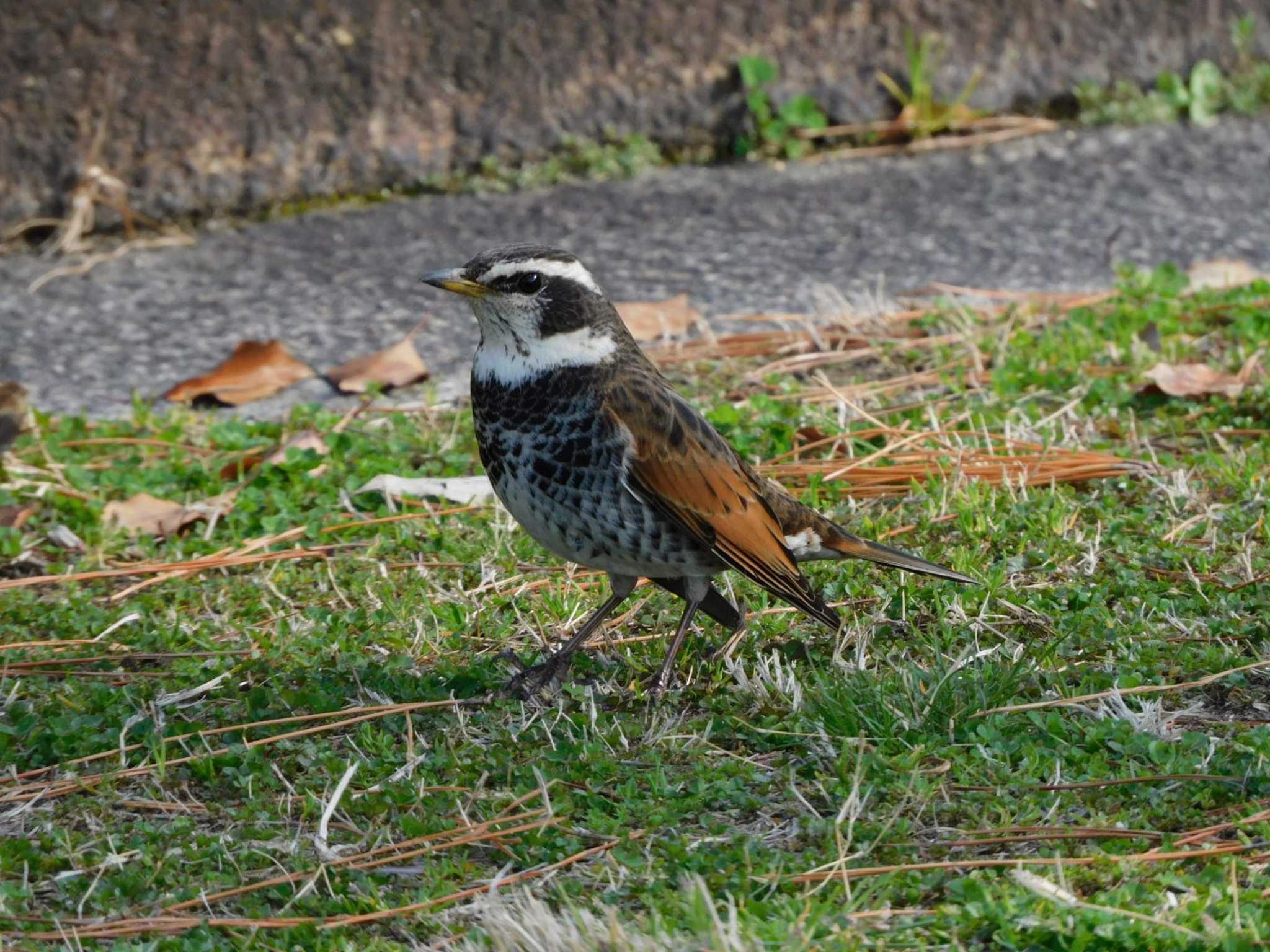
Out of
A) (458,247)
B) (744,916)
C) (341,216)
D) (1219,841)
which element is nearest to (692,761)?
(744,916)

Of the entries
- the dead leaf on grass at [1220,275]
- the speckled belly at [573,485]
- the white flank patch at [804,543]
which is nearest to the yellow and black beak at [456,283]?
the speckled belly at [573,485]

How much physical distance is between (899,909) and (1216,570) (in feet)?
5.94

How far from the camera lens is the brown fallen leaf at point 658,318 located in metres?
6.42

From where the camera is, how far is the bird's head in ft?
13.5

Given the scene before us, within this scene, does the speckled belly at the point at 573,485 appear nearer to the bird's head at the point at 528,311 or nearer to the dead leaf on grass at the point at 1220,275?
the bird's head at the point at 528,311

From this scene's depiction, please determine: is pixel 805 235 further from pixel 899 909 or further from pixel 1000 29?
pixel 899 909

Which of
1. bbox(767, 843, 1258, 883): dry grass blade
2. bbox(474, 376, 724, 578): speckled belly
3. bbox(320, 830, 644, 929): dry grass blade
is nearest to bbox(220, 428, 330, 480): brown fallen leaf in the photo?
bbox(474, 376, 724, 578): speckled belly

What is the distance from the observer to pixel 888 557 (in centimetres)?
431

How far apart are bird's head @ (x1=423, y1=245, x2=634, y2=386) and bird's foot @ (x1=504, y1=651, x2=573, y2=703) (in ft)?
2.28

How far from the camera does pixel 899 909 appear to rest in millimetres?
3041

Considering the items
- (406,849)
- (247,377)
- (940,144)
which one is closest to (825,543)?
(406,849)

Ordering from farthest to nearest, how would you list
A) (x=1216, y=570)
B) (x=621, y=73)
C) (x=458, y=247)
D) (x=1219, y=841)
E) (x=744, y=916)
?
(x=621, y=73) < (x=458, y=247) < (x=1216, y=570) < (x=1219, y=841) < (x=744, y=916)

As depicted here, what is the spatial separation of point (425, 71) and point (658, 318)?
5.98 ft

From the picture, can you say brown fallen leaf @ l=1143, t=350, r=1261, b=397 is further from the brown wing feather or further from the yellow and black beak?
the yellow and black beak
